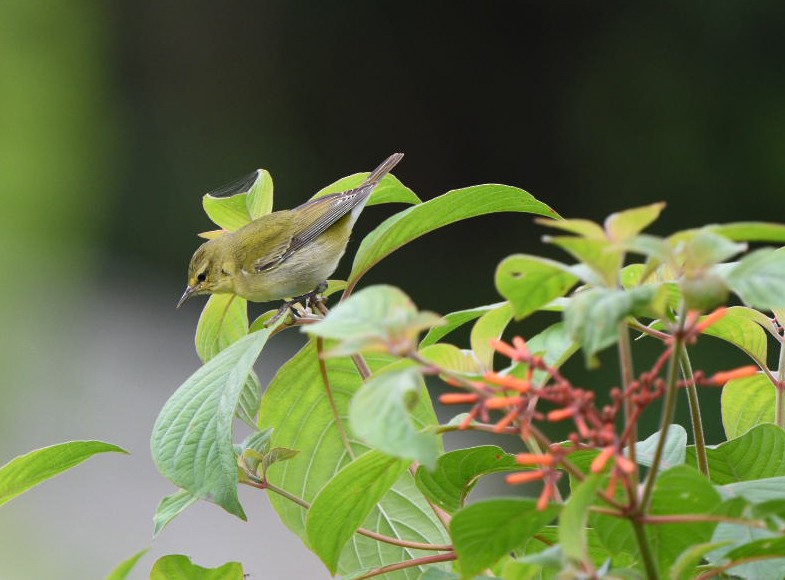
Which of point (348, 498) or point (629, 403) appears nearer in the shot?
point (629, 403)

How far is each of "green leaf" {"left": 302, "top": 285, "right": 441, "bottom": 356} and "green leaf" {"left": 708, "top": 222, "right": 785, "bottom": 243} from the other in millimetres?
128

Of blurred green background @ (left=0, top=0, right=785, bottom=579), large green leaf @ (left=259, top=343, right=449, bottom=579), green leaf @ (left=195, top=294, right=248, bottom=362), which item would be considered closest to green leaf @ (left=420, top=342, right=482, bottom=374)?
large green leaf @ (left=259, top=343, right=449, bottom=579)

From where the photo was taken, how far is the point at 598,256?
46 cm

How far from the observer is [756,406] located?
835 millimetres

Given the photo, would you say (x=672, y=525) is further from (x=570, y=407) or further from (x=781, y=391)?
(x=781, y=391)

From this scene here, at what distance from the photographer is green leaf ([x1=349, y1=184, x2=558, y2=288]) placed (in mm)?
774

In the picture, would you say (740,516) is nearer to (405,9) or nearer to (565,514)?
(565,514)

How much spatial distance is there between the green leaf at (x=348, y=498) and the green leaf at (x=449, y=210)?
234 millimetres

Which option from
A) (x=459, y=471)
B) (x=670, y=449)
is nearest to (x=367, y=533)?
(x=459, y=471)

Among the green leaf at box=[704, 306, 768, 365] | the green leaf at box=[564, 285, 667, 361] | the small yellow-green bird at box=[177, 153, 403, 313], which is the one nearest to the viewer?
the green leaf at box=[564, 285, 667, 361]

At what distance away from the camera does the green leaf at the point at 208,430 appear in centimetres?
68

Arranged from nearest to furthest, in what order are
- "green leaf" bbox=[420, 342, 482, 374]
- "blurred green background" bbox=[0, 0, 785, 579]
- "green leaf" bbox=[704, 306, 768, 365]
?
1. "green leaf" bbox=[420, 342, 482, 374]
2. "green leaf" bbox=[704, 306, 768, 365]
3. "blurred green background" bbox=[0, 0, 785, 579]

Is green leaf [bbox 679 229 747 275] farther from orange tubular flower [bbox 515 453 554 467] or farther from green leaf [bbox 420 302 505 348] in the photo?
green leaf [bbox 420 302 505 348]

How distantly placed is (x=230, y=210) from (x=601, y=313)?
66 cm
